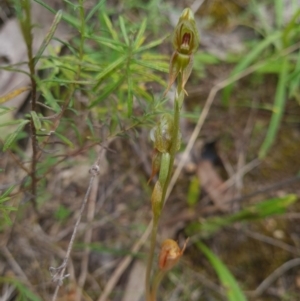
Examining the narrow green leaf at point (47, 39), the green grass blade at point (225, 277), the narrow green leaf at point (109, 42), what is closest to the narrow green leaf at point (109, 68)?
the narrow green leaf at point (109, 42)

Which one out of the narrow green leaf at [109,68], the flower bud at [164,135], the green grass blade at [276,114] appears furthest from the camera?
the green grass blade at [276,114]

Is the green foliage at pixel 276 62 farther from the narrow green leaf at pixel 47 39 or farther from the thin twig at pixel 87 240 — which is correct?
the narrow green leaf at pixel 47 39

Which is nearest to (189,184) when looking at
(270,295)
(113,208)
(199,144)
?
(199,144)

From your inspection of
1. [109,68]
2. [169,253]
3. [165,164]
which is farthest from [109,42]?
[169,253]

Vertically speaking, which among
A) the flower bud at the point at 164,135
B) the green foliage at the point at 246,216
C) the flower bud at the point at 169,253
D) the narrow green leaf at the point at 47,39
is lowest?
the green foliage at the point at 246,216

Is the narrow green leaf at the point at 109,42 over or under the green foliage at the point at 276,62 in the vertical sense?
over

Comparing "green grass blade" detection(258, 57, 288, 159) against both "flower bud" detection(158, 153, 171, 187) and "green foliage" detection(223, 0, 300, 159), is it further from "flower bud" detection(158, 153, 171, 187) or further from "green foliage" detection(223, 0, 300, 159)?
"flower bud" detection(158, 153, 171, 187)
